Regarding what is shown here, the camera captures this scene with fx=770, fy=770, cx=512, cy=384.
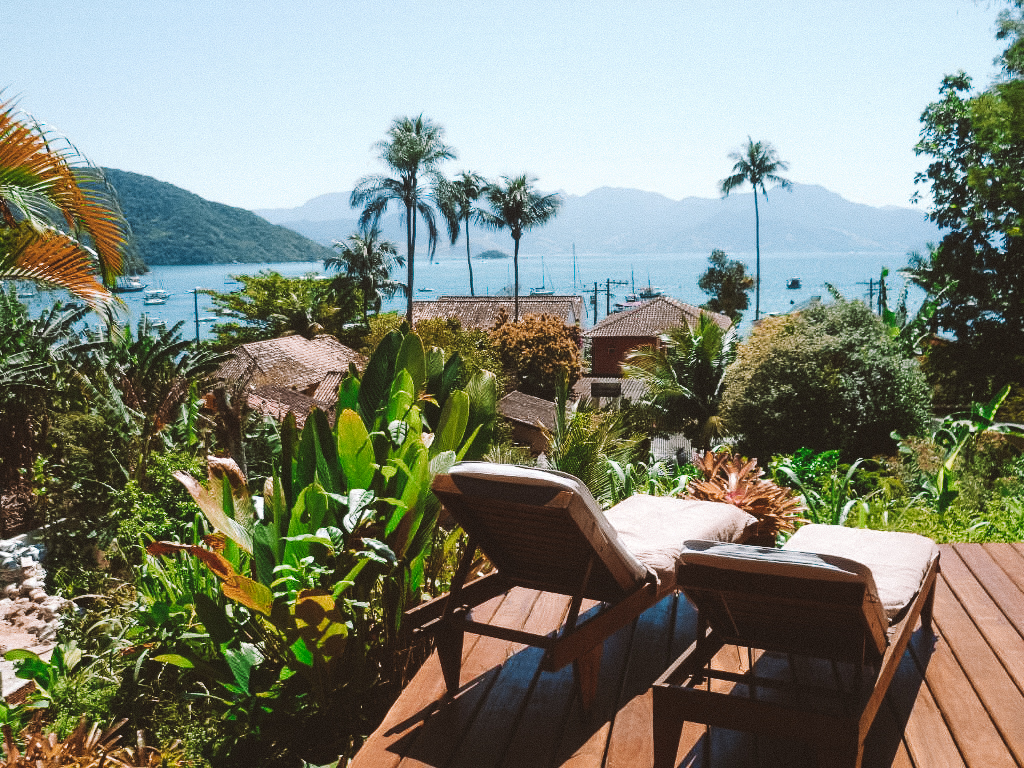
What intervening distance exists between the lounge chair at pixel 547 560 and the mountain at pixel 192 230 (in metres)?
121

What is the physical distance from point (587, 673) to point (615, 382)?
124 feet

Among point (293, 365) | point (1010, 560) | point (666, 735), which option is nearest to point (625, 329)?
point (293, 365)

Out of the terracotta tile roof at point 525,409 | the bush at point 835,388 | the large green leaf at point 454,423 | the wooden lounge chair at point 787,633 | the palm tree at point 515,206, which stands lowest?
the terracotta tile roof at point 525,409

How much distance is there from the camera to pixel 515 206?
5116 centimetres

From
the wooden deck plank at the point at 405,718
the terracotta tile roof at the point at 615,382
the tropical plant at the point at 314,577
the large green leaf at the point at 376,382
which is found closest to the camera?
the wooden deck plank at the point at 405,718

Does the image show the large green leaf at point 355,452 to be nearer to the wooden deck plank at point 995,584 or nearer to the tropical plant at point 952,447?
the wooden deck plank at point 995,584

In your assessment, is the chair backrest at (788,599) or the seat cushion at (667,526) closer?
the chair backrest at (788,599)

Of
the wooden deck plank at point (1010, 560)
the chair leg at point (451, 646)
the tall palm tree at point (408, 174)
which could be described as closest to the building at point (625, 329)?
the tall palm tree at point (408, 174)

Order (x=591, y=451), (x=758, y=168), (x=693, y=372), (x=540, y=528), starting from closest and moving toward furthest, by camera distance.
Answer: (x=540, y=528), (x=591, y=451), (x=693, y=372), (x=758, y=168)

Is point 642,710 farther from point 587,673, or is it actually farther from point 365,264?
point 365,264

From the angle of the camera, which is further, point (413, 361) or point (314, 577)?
point (413, 361)

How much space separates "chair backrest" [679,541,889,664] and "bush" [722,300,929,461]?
10.7 meters

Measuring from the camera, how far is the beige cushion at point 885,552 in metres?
2.54

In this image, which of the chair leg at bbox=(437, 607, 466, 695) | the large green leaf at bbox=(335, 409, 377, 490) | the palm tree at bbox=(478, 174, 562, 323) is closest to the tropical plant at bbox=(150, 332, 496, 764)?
the large green leaf at bbox=(335, 409, 377, 490)
